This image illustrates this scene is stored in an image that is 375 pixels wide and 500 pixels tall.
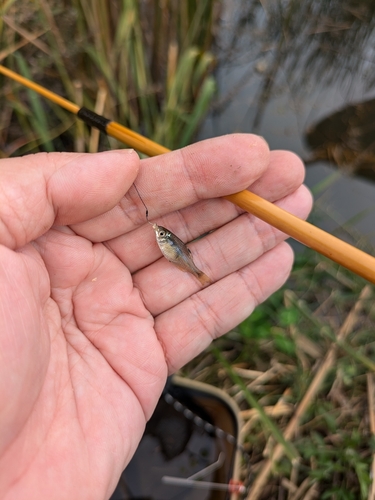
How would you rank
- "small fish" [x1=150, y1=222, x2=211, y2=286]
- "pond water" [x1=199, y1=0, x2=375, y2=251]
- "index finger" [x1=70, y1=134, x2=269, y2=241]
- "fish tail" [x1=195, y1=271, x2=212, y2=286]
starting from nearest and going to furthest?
1. "index finger" [x1=70, y1=134, x2=269, y2=241]
2. "small fish" [x1=150, y1=222, x2=211, y2=286]
3. "fish tail" [x1=195, y1=271, x2=212, y2=286]
4. "pond water" [x1=199, y1=0, x2=375, y2=251]

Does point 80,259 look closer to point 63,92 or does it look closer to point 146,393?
point 146,393

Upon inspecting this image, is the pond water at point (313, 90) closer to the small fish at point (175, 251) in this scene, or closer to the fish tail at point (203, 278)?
the fish tail at point (203, 278)

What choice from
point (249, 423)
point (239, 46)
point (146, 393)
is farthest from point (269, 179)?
point (239, 46)

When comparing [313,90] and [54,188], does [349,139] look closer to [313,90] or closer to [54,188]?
[313,90]

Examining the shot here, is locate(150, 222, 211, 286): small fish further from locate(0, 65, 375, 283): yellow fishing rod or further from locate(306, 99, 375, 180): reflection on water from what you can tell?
locate(306, 99, 375, 180): reflection on water

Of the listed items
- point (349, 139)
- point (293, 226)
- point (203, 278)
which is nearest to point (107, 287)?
point (203, 278)

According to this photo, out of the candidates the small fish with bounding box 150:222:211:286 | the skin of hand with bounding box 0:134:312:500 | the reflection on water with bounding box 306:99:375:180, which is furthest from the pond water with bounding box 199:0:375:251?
the small fish with bounding box 150:222:211:286
